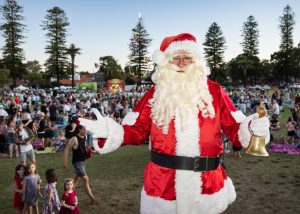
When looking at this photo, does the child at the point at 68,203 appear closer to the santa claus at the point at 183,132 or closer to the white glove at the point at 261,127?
the santa claus at the point at 183,132

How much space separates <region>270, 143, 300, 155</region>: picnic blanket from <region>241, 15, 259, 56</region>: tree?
5278cm

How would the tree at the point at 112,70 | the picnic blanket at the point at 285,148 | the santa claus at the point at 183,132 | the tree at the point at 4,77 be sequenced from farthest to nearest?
the tree at the point at 112,70, the tree at the point at 4,77, the picnic blanket at the point at 285,148, the santa claus at the point at 183,132

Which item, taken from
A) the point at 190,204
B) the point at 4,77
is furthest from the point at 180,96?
the point at 4,77

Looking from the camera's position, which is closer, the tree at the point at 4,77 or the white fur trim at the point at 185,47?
the white fur trim at the point at 185,47

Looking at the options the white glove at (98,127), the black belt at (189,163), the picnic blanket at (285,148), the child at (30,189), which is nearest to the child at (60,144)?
the child at (30,189)

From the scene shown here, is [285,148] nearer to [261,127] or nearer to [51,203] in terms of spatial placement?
[51,203]

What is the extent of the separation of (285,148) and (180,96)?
9.78 metres

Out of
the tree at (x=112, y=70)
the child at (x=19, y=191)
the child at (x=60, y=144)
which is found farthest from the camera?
the tree at (x=112, y=70)

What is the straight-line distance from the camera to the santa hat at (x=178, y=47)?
10.3 ft

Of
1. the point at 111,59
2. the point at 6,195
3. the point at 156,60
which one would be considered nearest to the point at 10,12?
the point at 111,59

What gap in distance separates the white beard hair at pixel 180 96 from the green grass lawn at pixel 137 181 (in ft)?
11.2

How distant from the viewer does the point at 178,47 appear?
3168mm

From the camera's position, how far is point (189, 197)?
273 cm

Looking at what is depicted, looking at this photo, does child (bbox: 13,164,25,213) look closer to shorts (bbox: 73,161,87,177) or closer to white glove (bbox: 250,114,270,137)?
shorts (bbox: 73,161,87,177)
